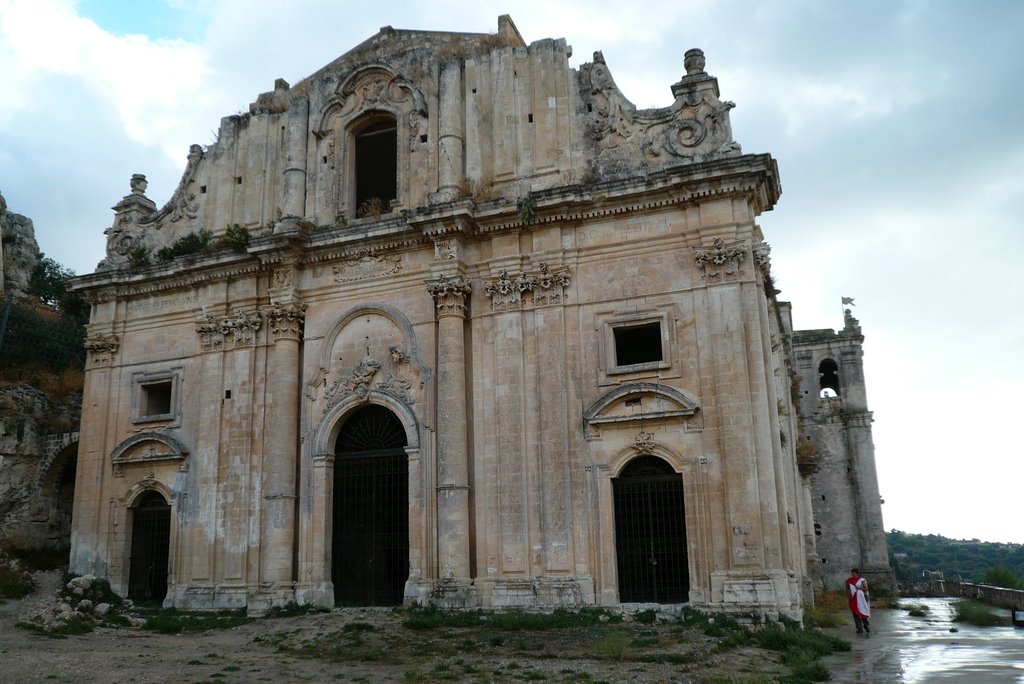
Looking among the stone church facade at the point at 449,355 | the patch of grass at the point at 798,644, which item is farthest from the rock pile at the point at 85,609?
the patch of grass at the point at 798,644

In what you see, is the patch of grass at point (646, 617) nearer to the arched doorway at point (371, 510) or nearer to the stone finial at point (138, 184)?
the arched doorway at point (371, 510)

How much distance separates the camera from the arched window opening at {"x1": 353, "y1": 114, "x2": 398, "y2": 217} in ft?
69.8

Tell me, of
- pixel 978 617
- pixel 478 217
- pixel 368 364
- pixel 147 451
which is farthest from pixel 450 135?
pixel 978 617

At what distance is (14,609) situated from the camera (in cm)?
1777

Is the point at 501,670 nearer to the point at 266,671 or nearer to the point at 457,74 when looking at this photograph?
the point at 266,671

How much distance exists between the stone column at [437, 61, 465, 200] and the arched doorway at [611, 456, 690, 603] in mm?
7105

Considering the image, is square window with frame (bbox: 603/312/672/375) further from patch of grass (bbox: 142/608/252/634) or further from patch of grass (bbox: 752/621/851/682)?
patch of grass (bbox: 142/608/252/634)

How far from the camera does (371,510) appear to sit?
61.4ft

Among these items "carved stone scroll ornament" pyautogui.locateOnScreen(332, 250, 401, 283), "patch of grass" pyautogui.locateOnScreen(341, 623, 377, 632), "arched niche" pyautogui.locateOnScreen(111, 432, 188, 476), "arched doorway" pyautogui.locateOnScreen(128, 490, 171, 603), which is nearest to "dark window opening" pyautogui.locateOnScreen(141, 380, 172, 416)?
"arched niche" pyautogui.locateOnScreen(111, 432, 188, 476)

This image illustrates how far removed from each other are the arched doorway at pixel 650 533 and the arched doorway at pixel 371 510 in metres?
4.55

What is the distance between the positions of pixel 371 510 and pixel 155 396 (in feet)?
23.0

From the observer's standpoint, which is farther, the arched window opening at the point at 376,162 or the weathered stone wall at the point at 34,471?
the weathered stone wall at the point at 34,471

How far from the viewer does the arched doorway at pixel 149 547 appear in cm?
2049

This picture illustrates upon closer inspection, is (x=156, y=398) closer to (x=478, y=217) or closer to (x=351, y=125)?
(x=351, y=125)
